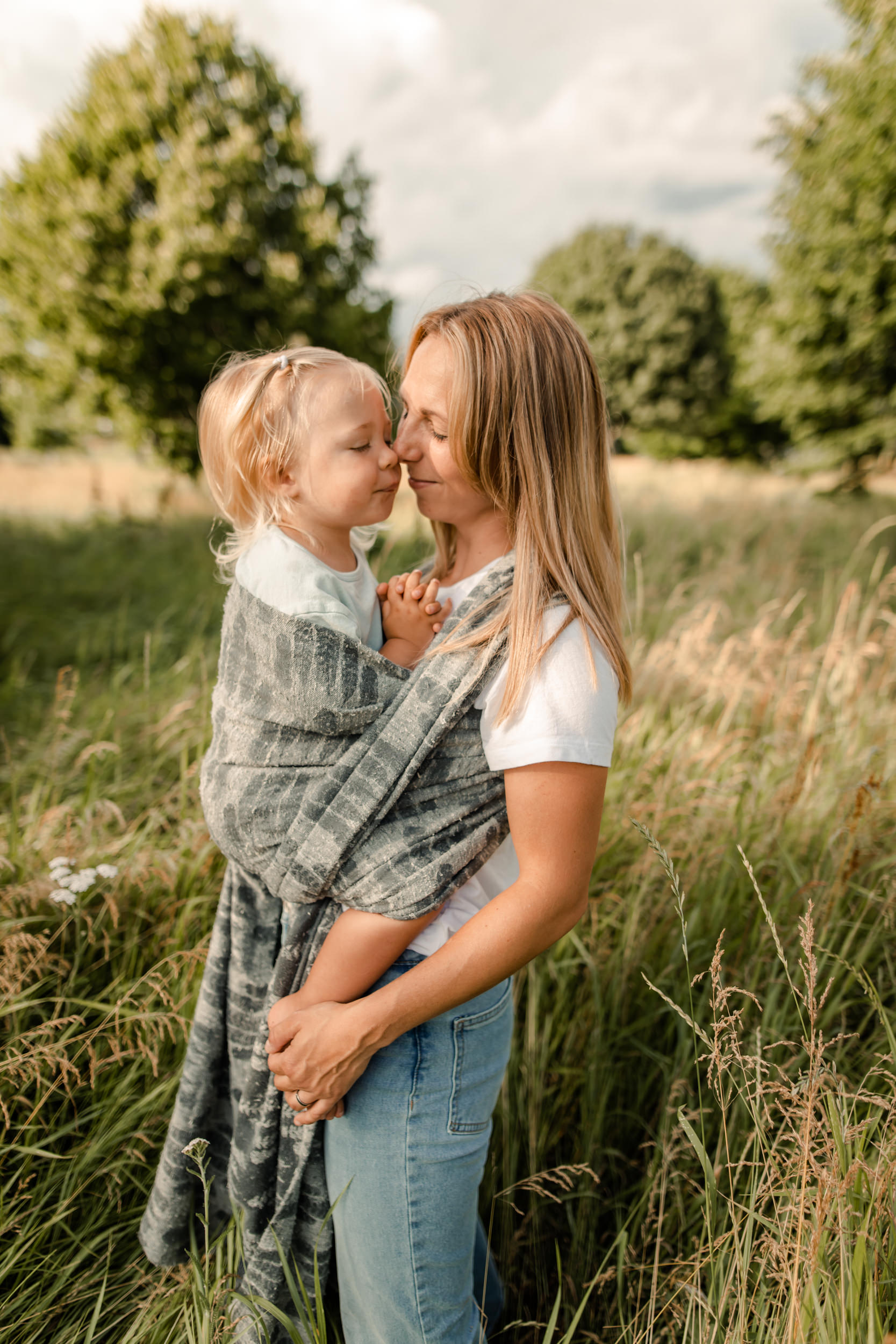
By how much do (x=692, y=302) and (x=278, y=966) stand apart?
31.2 m

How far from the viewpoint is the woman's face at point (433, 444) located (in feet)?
4.08

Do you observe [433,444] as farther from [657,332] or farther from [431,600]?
[657,332]

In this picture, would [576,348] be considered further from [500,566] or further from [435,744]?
[435,744]

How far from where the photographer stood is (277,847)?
1.19m

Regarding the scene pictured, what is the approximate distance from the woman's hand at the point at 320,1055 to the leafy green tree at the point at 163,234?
8.17 m

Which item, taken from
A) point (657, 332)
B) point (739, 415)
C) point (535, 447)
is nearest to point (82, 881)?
point (535, 447)

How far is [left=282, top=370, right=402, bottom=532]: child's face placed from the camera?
1.38 m

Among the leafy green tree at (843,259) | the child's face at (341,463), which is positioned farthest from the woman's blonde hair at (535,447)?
the leafy green tree at (843,259)

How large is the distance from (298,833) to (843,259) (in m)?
9.22

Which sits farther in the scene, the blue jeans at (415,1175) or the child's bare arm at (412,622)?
the child's bare arm at (412,622)

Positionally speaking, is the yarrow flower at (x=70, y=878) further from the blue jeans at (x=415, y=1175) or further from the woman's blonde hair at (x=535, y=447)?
the woman's blonde hair at (x=535, y=447)

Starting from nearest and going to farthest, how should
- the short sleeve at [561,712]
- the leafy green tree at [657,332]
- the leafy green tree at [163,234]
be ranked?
1. the short sleeve at [561,712]
2. the leafy green tree at [163,234]
3. the leafy green tree at [657,332]

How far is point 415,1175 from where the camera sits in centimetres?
111

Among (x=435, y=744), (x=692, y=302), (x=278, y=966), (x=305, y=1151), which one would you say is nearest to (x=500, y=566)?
(x=435, y=744)
